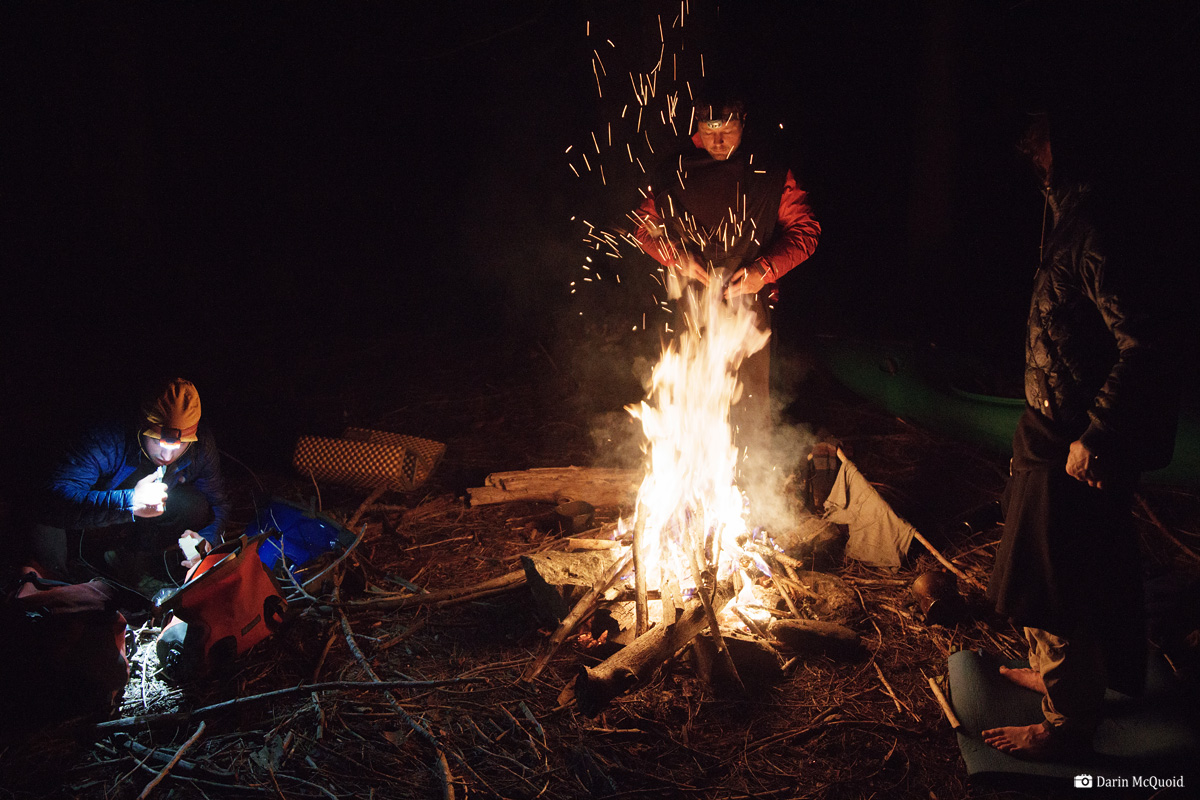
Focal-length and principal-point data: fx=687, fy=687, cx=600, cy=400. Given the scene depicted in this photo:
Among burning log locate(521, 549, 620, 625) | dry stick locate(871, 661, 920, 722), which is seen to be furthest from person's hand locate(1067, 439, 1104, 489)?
burning log locate(521, 549, 620, 625)

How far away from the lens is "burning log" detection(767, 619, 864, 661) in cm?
369

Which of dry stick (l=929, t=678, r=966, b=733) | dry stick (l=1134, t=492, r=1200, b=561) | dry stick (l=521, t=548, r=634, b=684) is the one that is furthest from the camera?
dry stick (l=1134, t=492, r=1200, b=561)

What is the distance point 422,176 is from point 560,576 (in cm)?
1076

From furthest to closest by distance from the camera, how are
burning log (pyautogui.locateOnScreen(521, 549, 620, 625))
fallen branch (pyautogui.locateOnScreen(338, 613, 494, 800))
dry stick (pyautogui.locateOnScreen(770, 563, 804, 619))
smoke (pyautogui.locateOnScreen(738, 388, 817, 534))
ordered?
smoke (pyautogui.locateOnScreen(738, 388, 817, 534)) < dry stick (pyautogui.locateOnScreen(770, 563, 804, 619)) < burning log (pyautogui.locateOnScreen(521, 549, 620, 625)) < fallen branch (pyautogui.locateOnScreen(338, 613, 494, 800))

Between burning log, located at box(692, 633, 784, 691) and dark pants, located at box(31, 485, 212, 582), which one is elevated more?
dark pants, located at box(31, 485, 212, 582)

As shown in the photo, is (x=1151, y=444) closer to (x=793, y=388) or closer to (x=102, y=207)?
(x=793, y=388)

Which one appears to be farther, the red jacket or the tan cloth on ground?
the red jacket

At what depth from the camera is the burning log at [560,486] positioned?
554cm

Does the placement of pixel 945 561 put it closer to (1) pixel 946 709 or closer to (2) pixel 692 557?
(1) pixel 946 709

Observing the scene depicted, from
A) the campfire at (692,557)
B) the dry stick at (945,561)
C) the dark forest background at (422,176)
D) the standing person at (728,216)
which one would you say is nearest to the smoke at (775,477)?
the campfire at (692,557)

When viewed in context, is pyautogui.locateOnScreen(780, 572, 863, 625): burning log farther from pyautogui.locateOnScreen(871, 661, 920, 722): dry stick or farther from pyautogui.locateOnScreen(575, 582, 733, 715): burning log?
pyautogui.locateOnScreen(575, 582, 733, 715): burning log

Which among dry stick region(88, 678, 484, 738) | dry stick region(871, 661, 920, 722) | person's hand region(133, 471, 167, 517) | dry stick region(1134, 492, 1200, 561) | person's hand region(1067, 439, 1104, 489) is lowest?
dry stick region(88, 678, 484, 738)

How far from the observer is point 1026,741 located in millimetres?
2850

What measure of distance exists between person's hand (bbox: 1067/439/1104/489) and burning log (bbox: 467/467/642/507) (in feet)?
11.1
